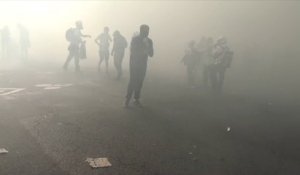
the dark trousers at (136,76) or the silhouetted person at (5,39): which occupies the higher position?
the dark trousers at (136,76)

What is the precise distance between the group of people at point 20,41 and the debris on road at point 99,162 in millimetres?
20431

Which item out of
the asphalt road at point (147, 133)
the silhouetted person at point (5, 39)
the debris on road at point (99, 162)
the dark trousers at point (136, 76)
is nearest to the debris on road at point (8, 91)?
the asphalt road at point (147, 133)

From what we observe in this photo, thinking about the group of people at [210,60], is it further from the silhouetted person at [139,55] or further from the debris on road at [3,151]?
the debris on road at [3,151]

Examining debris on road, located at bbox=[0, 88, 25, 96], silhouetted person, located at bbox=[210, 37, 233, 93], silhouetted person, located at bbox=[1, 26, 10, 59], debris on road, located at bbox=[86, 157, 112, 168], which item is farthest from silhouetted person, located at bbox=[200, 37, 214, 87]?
silhouetted person, located at bbox=[1, 26, 10, 59]

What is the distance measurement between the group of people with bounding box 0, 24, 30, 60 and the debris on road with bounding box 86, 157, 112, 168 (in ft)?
67.0

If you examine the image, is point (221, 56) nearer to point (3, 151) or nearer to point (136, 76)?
point (136, 76)

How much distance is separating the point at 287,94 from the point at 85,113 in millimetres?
9154


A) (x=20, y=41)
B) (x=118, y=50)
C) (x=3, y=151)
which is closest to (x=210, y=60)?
(x=118, y=50)

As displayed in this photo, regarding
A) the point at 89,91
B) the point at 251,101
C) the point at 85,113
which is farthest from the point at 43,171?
the point at 251,101

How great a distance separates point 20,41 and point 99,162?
21.2 metres

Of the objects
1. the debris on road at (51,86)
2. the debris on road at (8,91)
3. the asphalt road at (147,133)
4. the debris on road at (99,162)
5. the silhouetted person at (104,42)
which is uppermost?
the silhouetted person at (104,42)

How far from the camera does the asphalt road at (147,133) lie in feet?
23.8

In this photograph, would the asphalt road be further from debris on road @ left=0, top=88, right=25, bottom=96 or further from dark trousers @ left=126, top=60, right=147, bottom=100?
dark trousers @ left=126, top=60, right=147, bottom=100

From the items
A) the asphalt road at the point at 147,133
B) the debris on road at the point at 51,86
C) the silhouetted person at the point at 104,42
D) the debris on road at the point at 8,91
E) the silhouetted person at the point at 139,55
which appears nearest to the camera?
the asphalt road at the point at 147,133
